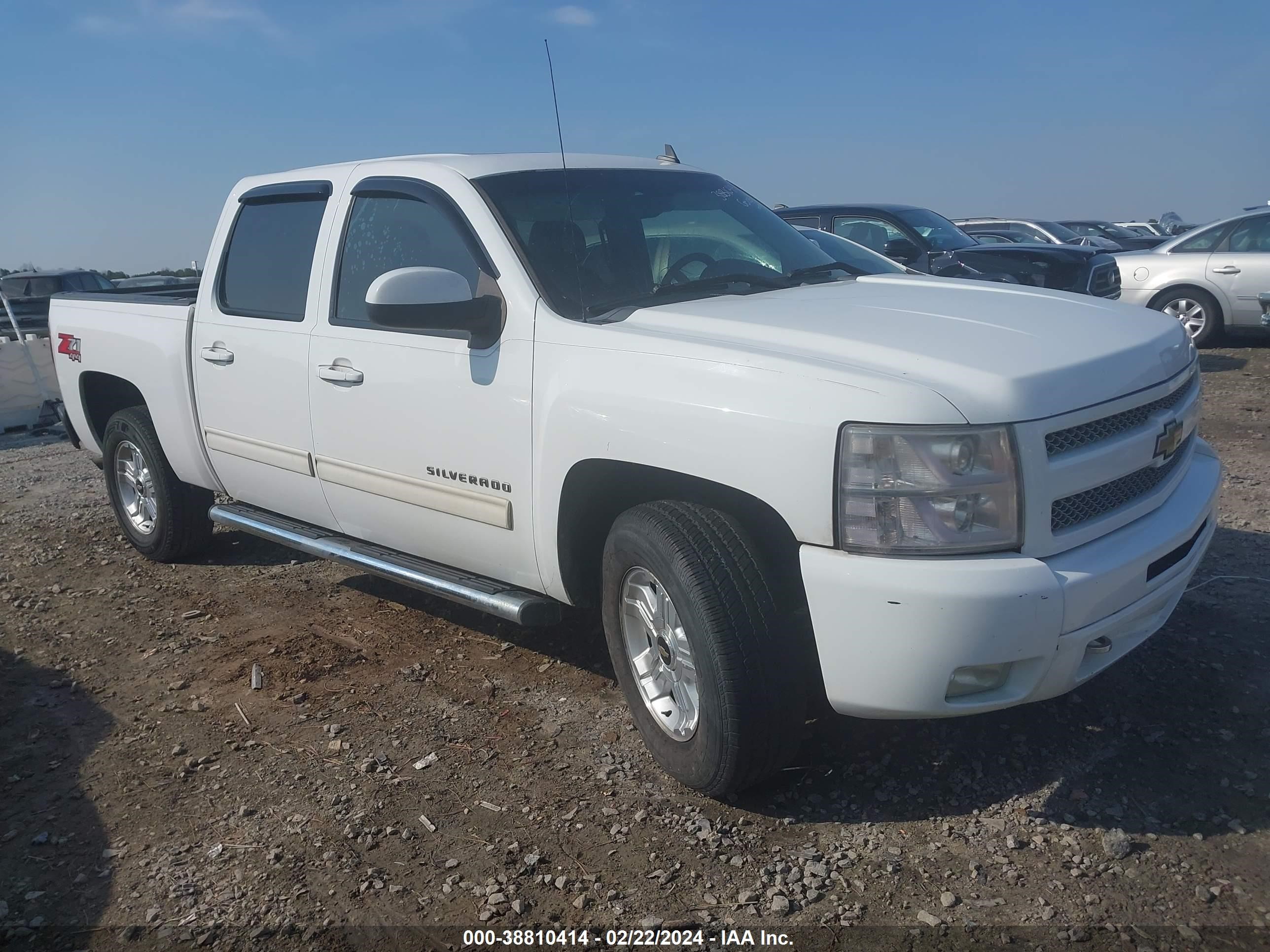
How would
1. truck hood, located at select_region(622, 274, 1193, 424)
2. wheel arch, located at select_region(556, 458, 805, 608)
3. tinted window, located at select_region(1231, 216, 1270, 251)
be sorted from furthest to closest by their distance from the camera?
tinted window, located at select_region(1231, 216, 1270, 251) < wheel arch, located at select_region(556, 458, 805, 608) < truck hood, located at select_region(622, 274, 1193, 424)

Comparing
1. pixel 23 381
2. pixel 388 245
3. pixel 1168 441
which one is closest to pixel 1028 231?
pixel 23 381

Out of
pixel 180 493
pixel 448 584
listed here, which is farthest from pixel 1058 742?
pixel 180 493

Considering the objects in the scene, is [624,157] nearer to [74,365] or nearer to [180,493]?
[180,493]

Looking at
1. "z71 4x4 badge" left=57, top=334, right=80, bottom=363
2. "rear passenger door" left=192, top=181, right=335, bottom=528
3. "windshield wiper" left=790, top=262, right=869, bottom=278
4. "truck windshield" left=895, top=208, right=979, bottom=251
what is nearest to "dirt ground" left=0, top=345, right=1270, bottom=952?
"rear passenger door" left=192, top=181, right=335, bottom=528

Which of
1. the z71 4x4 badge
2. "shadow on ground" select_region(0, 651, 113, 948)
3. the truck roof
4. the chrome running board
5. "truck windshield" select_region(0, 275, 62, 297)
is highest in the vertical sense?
the truck roof

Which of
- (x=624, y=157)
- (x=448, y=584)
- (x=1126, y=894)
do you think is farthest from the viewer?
(x=624, y=157)

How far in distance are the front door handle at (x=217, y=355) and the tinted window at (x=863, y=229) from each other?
7178mm

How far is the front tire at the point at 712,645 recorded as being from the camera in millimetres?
2838

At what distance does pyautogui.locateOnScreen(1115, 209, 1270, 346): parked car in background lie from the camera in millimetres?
10625

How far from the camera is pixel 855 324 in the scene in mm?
3078

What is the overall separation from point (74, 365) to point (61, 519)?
159 centimetres

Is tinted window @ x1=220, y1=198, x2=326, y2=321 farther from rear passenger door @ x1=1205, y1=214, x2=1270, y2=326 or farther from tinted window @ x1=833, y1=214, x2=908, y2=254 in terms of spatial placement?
rear passenger door @ x1=1205, y1=214, x2=1270, y2=326

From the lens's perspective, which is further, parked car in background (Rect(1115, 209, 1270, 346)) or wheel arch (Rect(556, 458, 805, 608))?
parked car in background (Rect(1115, 209, 1270, 346))

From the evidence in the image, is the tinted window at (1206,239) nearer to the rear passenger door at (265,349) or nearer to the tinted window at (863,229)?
the tinted window at (863,229)
